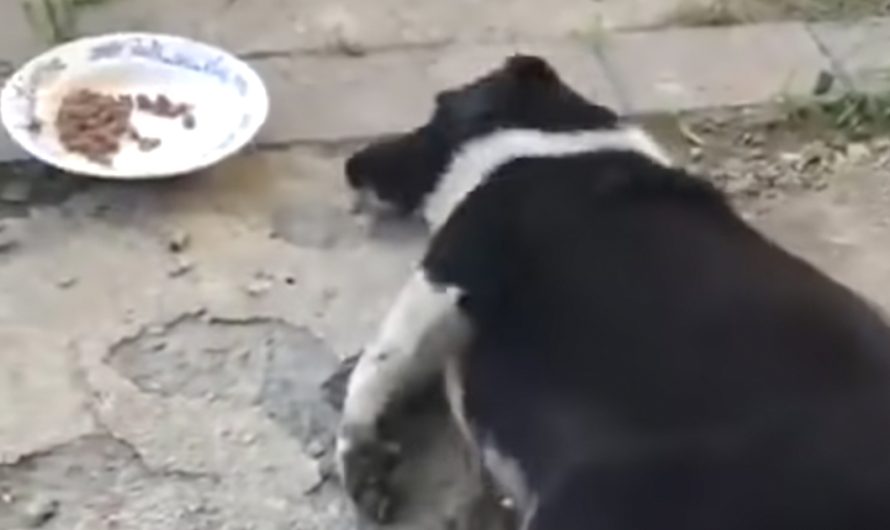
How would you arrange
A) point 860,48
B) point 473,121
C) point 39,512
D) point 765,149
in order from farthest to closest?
point 860,48 → point 765,149 → point 473,121 → point 39,512

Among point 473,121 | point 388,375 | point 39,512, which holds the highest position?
point 473,121

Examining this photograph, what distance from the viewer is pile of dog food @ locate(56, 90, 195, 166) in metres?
2.80

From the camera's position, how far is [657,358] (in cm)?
210

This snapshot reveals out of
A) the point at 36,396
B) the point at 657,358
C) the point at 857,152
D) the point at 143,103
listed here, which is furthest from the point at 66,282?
the point at 857,152

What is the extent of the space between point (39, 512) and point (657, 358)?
27.9 inches

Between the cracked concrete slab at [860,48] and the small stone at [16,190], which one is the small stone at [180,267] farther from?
the cracked concrete slab at [860,48]

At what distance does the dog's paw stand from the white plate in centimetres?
58

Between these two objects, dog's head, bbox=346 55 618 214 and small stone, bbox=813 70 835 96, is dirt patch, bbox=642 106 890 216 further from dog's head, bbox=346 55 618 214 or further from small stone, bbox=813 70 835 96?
dog's head, bbox=346 55 618 214

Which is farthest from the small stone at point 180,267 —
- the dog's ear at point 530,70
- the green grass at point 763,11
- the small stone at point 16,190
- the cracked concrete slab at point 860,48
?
the cracked concrete slab at point 860,48

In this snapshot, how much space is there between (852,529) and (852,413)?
15cm

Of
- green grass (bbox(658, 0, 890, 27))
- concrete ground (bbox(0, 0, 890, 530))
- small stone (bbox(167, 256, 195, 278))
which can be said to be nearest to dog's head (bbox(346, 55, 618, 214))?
concrete ground (bbox(0, 0, 890, 530))

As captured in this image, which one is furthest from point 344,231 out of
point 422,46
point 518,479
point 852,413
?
point 852,413

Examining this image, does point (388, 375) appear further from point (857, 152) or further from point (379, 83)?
point (857, 152)

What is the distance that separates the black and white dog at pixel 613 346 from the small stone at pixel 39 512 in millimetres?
319
